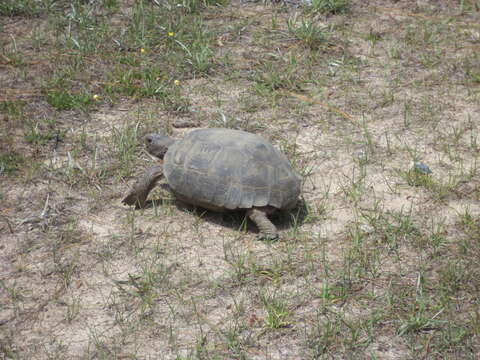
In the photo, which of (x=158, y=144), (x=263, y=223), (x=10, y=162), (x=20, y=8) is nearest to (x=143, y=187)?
(x=158, y=144)

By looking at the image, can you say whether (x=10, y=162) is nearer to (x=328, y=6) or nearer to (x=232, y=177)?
(x=232, y=177)

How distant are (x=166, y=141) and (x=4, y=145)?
1.32 metres

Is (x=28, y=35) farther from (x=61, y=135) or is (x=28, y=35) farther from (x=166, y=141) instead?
(x=166, y=141)

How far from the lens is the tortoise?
4.38 m

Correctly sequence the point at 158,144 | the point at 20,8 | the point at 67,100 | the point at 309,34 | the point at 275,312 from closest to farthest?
the point at 275,312 < the point at 158,144 < the point at 67,100 < the point at 309,34 < the point at 20,8

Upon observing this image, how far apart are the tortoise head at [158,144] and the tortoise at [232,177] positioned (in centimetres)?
39

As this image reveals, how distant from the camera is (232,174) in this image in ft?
14.4

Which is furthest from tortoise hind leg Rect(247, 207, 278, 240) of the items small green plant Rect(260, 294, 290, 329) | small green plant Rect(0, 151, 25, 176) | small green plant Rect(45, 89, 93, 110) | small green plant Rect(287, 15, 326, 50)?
small green plant Rect(287, 15, 326, 50)

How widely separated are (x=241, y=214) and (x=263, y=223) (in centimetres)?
35

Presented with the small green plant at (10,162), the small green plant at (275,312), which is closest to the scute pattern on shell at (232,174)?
the small green plant at (275,312)

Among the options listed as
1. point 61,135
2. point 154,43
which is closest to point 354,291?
point 61,135

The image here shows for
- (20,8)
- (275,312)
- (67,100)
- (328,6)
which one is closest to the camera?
(275,312)

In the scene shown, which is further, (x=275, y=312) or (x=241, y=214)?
(x=241, y=214)

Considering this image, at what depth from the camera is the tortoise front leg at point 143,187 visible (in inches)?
184
